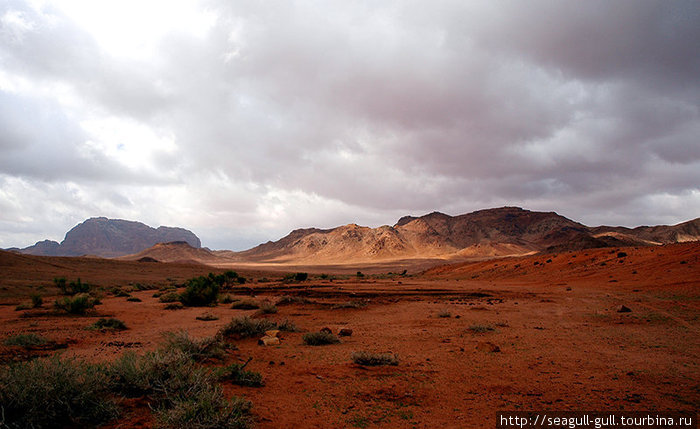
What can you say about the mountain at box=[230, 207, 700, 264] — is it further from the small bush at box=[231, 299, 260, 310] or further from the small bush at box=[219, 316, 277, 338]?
the small bush at box=[219, 316, 277, 338]

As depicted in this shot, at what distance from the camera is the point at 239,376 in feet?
19.9

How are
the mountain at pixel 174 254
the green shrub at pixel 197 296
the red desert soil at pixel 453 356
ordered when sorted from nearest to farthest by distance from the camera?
the red desert soil at pixel 453 356
the green shrub at pixel 197 296
the mountain at pixel 174 254

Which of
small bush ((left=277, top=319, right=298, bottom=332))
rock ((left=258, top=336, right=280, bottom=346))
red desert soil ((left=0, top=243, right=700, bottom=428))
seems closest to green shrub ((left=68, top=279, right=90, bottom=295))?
red desert soil ((left=0, top=243, right=700, bottom=428))

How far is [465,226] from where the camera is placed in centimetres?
15825

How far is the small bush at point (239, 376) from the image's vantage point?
595 centimetres

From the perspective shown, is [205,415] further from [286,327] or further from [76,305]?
[76,305]

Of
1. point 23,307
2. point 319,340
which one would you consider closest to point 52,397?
point 319,340

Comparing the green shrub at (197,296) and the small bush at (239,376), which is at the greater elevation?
the small bush at (239,376)

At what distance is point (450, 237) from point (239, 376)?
505ft

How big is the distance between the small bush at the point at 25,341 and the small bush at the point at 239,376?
21.1 feet

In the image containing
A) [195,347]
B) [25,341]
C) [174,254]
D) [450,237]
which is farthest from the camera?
[450,237]

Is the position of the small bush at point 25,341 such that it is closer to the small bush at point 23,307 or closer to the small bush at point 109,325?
the small bush at point 109,325

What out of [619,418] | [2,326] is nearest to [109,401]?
[619,418]

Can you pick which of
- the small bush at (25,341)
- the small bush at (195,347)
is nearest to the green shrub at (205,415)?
the small bush at (195,347)
